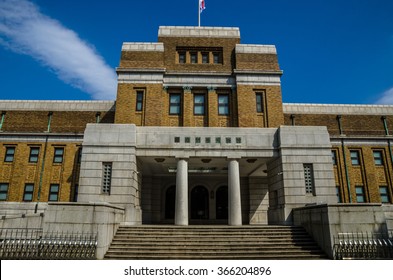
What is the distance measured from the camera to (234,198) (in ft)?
55.7

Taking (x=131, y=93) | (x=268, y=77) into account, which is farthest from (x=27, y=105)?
(x=268, y=77)

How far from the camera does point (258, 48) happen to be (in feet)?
79.8

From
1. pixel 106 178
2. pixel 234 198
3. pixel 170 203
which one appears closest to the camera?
pixel 234 198

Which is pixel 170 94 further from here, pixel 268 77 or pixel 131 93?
pixel 268 77

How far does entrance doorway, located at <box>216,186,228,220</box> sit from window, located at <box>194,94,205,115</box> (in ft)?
21.9

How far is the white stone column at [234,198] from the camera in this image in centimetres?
1656

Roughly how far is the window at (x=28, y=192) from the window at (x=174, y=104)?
47.2 ft

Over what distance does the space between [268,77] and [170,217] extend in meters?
14.1

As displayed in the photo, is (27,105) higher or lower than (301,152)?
higher

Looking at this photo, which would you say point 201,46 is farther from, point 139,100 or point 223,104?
point 139,100

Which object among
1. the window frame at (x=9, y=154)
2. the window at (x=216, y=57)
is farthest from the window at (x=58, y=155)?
the window at (x=216, y=57)

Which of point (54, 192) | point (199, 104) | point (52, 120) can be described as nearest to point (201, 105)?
point (199, 104)

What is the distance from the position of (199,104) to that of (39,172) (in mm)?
15659

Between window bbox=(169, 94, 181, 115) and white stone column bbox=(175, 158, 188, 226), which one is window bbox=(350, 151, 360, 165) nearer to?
window bbox=(169, 94, 181, 115)
